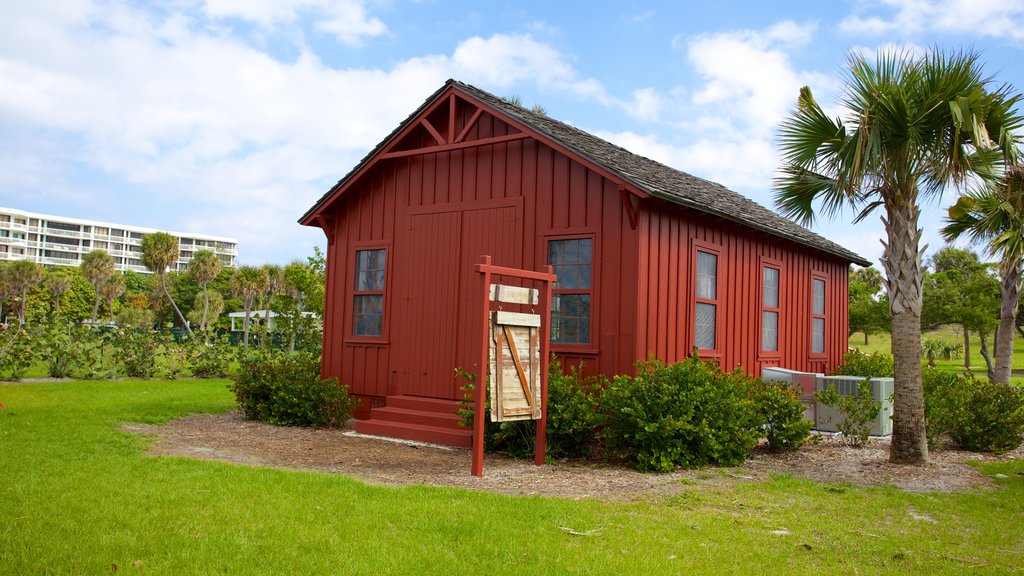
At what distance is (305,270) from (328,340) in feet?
53.5

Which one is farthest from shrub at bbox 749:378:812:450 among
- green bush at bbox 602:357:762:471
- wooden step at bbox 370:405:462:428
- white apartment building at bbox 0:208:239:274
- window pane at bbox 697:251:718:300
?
white apartment building at bbox 0:208:239:274

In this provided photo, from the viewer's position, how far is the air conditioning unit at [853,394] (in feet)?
38.8

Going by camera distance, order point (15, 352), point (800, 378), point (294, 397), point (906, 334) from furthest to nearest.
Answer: point (15, 352)
point (800, 378)
point (294, 397)
point (906, 334)

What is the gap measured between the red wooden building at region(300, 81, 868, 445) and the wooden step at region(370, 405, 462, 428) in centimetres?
2

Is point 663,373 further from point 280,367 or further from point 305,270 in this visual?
point 305,270

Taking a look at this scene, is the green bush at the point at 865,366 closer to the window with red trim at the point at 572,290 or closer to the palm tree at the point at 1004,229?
the palm tree at the point at 1004,229

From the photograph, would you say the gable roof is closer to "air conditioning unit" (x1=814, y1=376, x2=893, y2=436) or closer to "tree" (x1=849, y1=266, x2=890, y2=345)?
"air conditioning unit" (x1=814, y1=376, x2=893, y2=436)

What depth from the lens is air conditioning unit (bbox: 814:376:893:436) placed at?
1183 centimetres

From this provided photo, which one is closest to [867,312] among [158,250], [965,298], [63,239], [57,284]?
[965,298]

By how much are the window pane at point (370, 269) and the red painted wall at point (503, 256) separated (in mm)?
149

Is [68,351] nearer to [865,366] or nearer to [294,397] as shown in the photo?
[294,397]

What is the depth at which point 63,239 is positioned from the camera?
12419cm

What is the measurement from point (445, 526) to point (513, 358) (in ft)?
9.71

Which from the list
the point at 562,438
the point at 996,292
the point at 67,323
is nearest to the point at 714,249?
the point at 562,438
